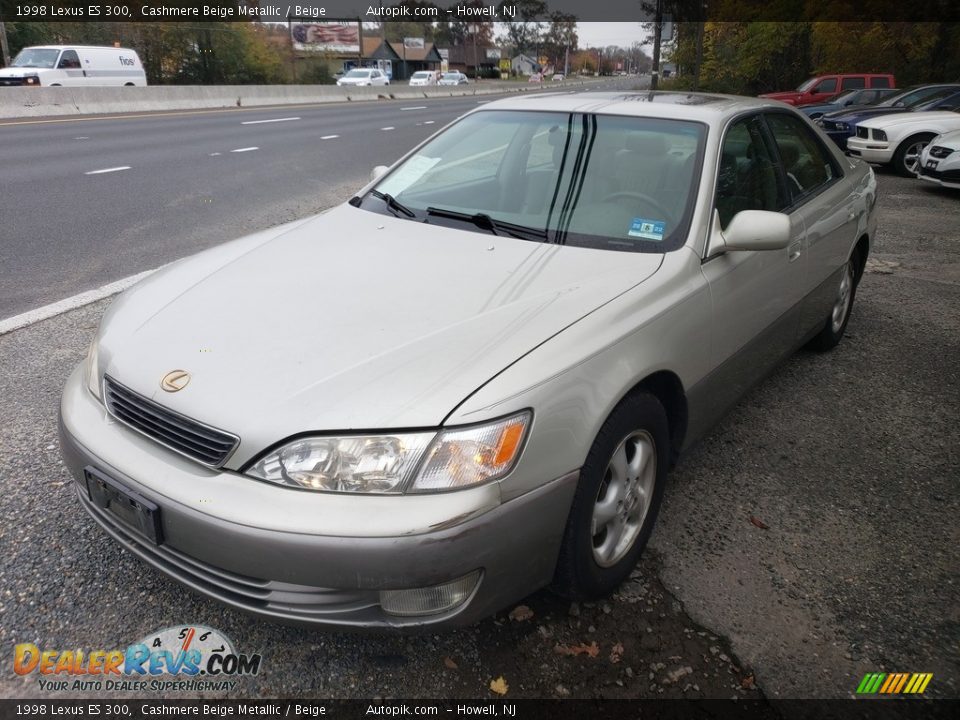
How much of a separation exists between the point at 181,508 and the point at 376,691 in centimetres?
76

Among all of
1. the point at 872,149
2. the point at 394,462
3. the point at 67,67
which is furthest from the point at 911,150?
the point at 67,67

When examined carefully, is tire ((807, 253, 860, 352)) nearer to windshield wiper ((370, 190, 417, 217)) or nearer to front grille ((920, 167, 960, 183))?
windshield wiper ((370, 190, 417, 217))

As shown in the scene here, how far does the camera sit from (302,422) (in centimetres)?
198

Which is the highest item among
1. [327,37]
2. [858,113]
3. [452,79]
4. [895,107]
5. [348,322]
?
[327,37]

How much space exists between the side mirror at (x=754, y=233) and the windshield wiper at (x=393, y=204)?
4.26ft

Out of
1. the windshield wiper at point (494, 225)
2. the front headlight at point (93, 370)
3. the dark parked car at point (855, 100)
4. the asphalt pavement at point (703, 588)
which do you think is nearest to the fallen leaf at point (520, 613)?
the asphalt pavement at point (703, 588)

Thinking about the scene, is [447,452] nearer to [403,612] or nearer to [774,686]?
[403,612]

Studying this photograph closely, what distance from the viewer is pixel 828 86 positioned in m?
21.0

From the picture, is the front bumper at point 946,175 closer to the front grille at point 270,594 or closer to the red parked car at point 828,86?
the red parked car at point 828,86

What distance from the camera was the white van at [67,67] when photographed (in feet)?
68.4

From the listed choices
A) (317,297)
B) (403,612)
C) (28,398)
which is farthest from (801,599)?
(28,398)

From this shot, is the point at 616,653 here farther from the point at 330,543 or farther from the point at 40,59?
the point at 40,59

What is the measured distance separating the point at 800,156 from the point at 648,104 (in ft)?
3.55

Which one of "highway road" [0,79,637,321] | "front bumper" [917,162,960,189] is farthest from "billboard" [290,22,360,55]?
"front bumper" [917,162,960,189]
